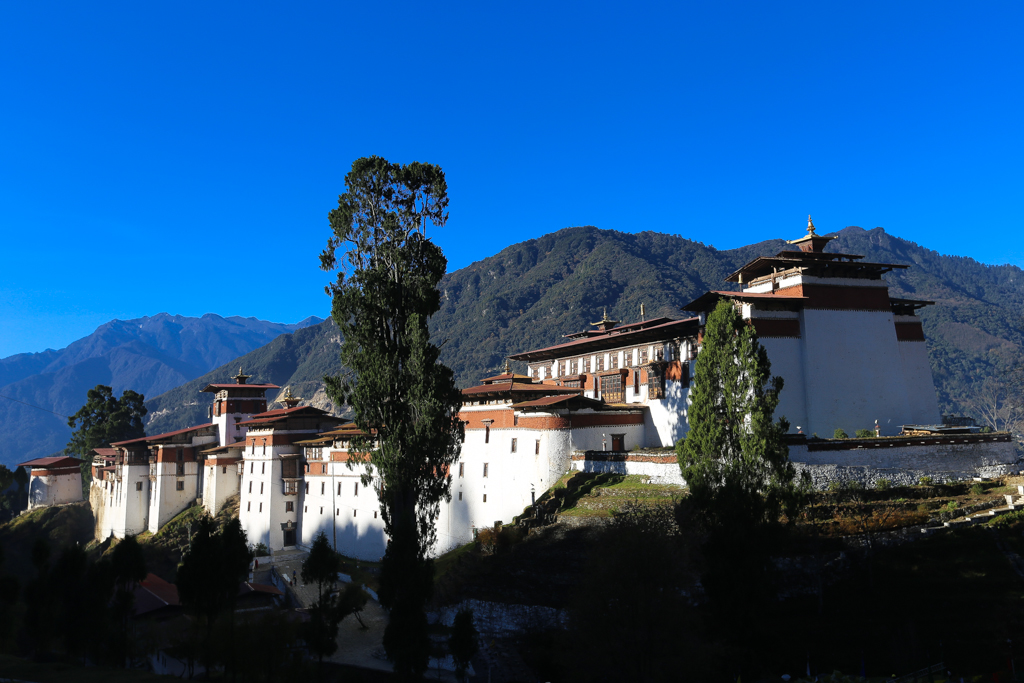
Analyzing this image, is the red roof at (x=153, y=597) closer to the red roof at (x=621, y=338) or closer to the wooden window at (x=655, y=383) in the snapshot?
the wooden window at (x=655, y=383)

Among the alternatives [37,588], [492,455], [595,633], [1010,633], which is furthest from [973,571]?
[37,588]

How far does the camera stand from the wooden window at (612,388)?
143ft

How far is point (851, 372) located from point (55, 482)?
86897 millimetres

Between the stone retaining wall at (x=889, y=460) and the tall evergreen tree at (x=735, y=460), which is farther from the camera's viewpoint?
the stone retaining wall at (x=889, y=460)

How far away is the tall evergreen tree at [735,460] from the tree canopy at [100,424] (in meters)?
77.3

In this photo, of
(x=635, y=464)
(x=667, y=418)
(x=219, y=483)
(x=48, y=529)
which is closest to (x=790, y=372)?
(x=667, y=418)

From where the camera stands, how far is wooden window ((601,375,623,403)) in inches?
1719

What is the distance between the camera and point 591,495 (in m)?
32.3

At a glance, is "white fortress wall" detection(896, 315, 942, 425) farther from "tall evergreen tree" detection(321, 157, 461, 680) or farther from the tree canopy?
the tree canopy

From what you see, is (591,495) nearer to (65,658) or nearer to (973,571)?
(973,571)

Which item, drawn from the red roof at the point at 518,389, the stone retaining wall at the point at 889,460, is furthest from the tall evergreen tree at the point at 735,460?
the red roof at the point at 518,389

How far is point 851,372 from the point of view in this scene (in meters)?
35.8

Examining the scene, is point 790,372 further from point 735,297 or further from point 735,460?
point 735,460

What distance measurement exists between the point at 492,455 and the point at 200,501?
40168 millimetres
